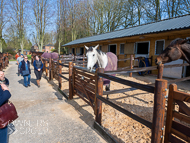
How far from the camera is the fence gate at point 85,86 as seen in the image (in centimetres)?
330

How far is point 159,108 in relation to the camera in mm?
1561

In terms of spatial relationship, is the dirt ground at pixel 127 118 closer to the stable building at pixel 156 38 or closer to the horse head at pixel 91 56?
the horse head at pixel 91 56

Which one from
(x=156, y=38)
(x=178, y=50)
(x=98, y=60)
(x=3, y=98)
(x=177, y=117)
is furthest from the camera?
(x=156, y=38)

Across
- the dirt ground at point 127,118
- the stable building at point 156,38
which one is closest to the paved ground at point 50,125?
the dirt ground at point 127,118

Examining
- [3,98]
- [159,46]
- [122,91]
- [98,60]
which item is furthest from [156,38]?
[3,98]

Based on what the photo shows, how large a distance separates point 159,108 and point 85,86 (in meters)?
2.39

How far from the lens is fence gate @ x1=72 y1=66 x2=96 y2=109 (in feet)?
10.8

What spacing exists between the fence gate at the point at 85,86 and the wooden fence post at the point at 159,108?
1791 millimetres

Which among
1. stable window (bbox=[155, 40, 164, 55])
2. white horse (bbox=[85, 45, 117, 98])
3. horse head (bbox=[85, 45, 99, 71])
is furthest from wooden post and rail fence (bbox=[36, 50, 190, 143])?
stable window (bbox=[155, 40, 164, 55])

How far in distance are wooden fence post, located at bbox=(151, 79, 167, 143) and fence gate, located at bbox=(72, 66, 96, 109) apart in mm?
1791

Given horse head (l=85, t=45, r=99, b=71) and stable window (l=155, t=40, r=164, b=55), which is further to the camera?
stable window (l=155, t=40, r=164, b=55)

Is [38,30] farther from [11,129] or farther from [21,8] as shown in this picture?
[11,129]

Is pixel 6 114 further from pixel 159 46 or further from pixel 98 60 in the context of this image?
pixel 159 46

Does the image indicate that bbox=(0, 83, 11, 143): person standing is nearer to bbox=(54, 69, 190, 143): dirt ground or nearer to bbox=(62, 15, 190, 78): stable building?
bbox=(54, 69, 190, 143): dirt ground
